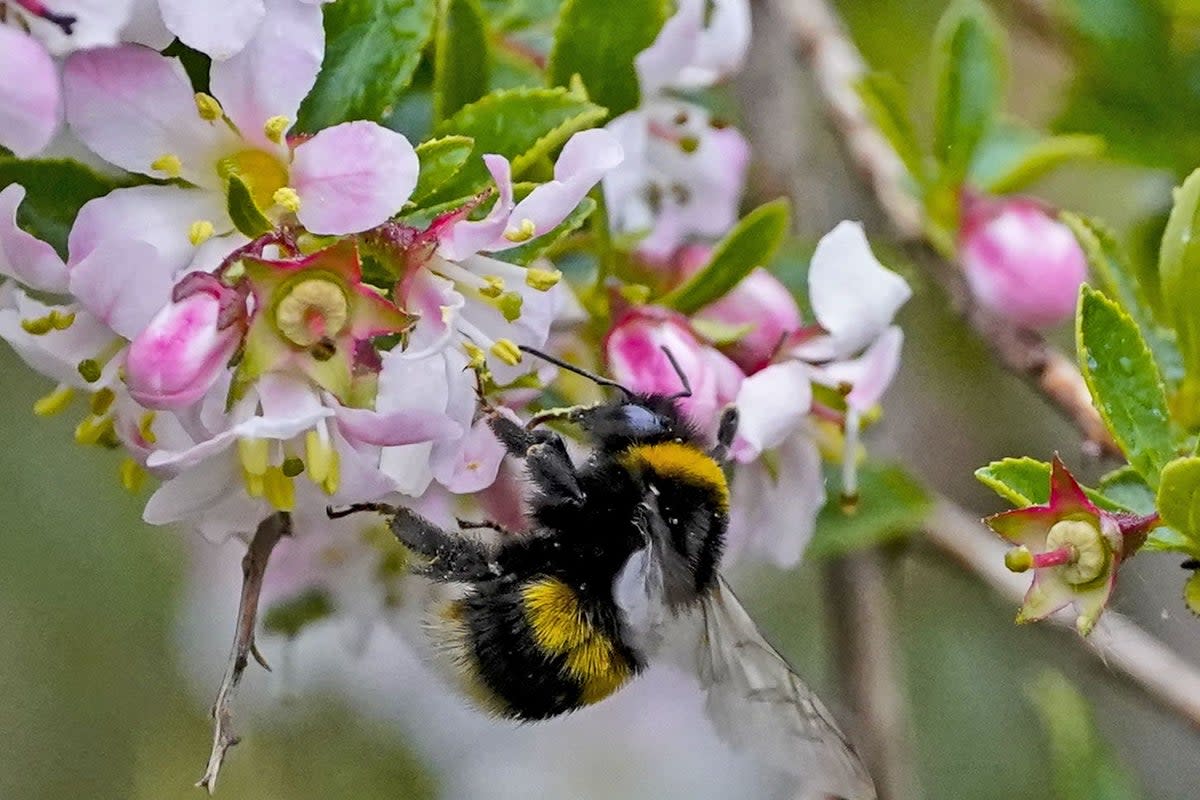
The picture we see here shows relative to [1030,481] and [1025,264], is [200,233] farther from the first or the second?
[1025,264]

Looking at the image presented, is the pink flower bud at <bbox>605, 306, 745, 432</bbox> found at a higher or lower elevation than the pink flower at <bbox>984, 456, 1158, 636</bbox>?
lower

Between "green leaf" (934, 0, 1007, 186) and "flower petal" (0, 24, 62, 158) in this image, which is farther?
"green leaf" (934, 0, 1007, 186)

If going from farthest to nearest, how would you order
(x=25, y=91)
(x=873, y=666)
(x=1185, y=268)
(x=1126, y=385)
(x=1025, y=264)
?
(x=873, y=666), (x=1025, y=264), (x=1185, y=268), (x=1126, y=385), (x=25, y=91)

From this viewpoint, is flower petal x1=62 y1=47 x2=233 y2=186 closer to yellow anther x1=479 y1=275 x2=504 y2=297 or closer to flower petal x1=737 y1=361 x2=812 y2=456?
yellow anther x1=479 y1=275 x2=504 y2=297

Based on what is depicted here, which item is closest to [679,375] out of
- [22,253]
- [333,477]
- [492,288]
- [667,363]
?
[667,363]

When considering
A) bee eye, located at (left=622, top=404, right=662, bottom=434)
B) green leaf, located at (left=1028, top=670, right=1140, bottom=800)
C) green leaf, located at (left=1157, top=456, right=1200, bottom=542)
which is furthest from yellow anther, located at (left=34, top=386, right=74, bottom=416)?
green leaf, located at (left=1028, top=670, right=1140, bottom=800)

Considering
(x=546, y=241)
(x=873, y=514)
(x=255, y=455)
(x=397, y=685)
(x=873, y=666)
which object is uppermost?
(x=546, y=241)

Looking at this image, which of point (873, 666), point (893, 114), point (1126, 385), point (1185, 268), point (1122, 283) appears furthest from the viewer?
point (873, 666)

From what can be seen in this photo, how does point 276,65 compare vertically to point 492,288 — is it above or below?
above
